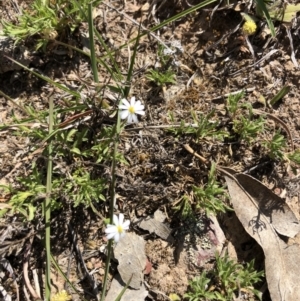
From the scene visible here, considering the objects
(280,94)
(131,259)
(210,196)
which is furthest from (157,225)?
(280,94)

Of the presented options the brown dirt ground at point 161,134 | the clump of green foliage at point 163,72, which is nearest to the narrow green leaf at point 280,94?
the brown dirt ground at point 161,134

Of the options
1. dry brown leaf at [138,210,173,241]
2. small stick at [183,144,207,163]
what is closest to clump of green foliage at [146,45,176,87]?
small stick at [183,144,207,163]

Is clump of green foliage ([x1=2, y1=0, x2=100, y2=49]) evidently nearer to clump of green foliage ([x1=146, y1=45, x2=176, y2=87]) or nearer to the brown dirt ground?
the brown dirt ground

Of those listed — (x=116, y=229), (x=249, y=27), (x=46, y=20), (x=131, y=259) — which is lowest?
(x=131, y=259)

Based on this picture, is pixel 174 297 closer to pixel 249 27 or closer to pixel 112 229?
pixel 112 229

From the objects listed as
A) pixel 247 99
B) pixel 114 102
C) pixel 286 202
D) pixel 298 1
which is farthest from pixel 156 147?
pixel 298 1

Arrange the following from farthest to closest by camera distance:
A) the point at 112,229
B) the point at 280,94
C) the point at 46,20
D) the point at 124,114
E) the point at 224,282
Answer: the point at 280,94 < the point at 46,20 < the point at 224,282 < the point at 124,114 < the point at 112,229
